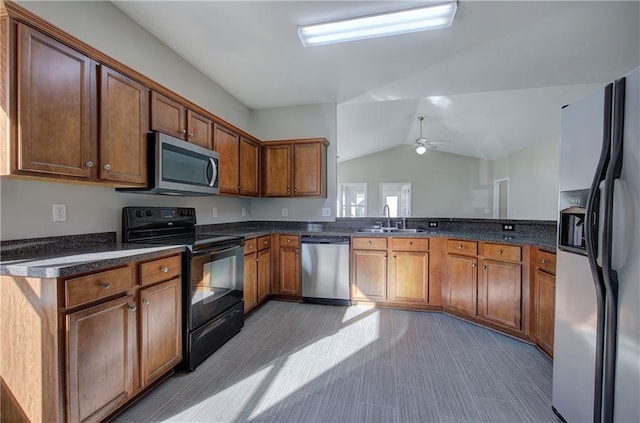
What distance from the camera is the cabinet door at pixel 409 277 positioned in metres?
3.17

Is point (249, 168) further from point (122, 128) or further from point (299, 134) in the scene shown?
point (122, 128)

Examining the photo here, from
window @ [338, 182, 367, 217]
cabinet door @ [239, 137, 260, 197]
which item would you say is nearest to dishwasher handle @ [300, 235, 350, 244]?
cabinet door @ [239, 137, 260, 197]

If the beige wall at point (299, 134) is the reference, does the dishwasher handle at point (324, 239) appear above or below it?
below

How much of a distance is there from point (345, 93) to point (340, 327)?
8.98 ft

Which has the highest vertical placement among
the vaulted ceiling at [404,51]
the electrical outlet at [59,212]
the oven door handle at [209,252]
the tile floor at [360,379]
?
the vaulted ceiling at [404,51]

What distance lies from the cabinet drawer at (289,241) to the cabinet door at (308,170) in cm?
57

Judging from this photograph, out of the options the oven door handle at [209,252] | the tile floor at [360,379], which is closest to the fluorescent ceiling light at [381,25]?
the oven door handle at [209,252]

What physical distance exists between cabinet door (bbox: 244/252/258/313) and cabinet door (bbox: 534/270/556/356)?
2.67 metres

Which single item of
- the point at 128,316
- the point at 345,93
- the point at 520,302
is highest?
the point at 345,93

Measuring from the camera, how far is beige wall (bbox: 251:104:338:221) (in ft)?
12.6

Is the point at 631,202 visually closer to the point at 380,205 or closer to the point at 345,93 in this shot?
the point at 345,93

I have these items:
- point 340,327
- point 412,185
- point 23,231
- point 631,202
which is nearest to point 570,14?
point 631,202

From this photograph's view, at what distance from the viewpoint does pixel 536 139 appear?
18.9 ft

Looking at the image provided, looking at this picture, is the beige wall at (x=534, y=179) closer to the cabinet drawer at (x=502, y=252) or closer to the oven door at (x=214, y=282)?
the cabinet drawer at (x=502, y=252)
